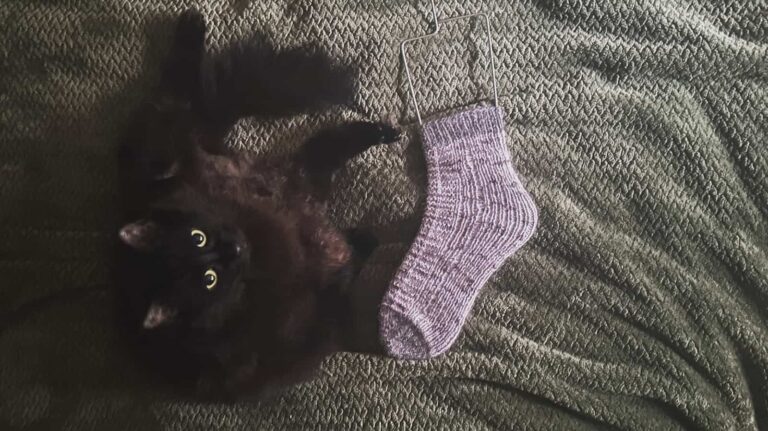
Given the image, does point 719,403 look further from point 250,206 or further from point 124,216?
point 124,216

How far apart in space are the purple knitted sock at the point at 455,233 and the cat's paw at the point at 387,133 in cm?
4

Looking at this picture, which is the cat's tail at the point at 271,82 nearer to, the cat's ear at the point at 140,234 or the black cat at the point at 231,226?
the black cat at the point at 231,226

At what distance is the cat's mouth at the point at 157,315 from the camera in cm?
75

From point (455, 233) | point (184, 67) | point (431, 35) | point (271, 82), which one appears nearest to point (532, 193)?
point (455, 233)

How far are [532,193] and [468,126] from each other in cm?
13

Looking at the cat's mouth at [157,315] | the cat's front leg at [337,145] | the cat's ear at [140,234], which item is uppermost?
the cat's front leg at [337,145]

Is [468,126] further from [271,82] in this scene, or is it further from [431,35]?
[271,82]

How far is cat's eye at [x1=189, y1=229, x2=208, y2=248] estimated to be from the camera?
2.50ft

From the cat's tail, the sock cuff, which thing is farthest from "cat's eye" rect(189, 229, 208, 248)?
the sock cuff

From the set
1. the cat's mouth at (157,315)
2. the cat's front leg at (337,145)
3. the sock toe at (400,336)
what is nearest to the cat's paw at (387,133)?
the cat's front leg at (337,145)

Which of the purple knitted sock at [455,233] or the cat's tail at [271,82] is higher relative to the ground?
the cat's tail at [271,82]

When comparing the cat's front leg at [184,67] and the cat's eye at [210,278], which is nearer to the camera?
the cat's eye at [210,278]

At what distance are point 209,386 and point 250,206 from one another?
0.23 m

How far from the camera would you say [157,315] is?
2.48 ft
